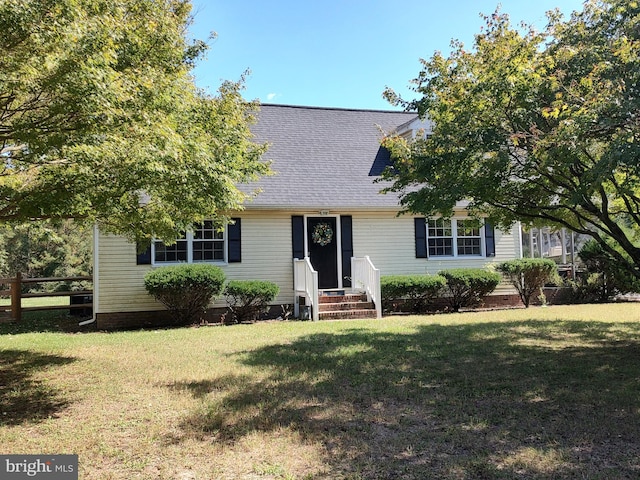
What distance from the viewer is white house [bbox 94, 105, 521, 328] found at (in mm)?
12391

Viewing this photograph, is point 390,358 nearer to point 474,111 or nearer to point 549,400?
point 549,400

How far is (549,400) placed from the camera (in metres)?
5.19

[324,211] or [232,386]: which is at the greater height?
[324,211]

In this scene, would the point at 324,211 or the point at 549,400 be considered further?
the point at 324,211

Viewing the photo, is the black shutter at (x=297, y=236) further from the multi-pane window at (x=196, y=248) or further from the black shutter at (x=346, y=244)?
the multi-pane window at (x=196, y=248)

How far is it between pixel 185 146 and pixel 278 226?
27.5 feet

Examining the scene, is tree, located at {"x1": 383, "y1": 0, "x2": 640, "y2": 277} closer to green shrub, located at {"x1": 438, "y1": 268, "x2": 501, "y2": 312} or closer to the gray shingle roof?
the gray shingle roof

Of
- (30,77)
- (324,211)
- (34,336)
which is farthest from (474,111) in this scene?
(34,336)

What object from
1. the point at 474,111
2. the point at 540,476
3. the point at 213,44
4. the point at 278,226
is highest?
the point at 213,44

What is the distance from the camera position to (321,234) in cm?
1402

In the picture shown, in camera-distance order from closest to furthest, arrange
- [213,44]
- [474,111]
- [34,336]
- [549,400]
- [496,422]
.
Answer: [496,422] → [549,400] → [474,111] → [213,44] → [34,336]

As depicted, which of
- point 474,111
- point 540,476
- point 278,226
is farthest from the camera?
point 278,226

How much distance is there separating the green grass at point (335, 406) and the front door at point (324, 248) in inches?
188

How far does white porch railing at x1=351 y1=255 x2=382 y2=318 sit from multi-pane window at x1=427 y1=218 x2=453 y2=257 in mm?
2726
